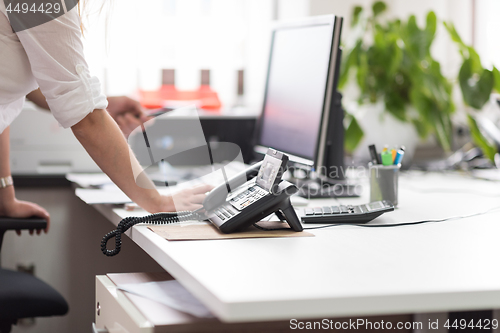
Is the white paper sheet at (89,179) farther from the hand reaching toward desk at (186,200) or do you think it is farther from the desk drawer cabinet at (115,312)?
the desk drawer cabinet at (115,312)

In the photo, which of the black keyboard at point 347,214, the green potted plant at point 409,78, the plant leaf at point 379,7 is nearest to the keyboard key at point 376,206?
the black keyboard at point 347,214

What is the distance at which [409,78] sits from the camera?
6.86ft

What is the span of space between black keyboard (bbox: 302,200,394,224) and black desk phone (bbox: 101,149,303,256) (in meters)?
0.07

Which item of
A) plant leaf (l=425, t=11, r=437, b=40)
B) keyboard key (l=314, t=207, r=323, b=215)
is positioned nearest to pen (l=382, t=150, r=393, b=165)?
keyboard key (l=314, t=207, r=323, b=215)

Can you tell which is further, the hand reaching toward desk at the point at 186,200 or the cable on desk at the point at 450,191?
the cable on desk at the point at 450,191

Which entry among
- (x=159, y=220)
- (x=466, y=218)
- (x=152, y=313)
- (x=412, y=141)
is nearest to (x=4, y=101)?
(x=159, y=220)

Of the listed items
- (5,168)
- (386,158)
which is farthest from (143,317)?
(5,168)

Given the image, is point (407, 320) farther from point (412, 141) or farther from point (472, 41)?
point (472, 41)

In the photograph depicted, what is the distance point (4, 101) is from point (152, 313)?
0.56 m

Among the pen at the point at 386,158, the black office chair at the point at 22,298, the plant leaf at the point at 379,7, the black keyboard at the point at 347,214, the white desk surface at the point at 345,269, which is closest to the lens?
A: the white desk surface at the point at 345,269

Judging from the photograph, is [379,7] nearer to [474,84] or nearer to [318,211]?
[474,84]

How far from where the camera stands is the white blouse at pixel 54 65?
3.04 feet

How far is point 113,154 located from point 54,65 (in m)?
0.19

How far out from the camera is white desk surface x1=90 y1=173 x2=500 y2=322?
0.58 m
